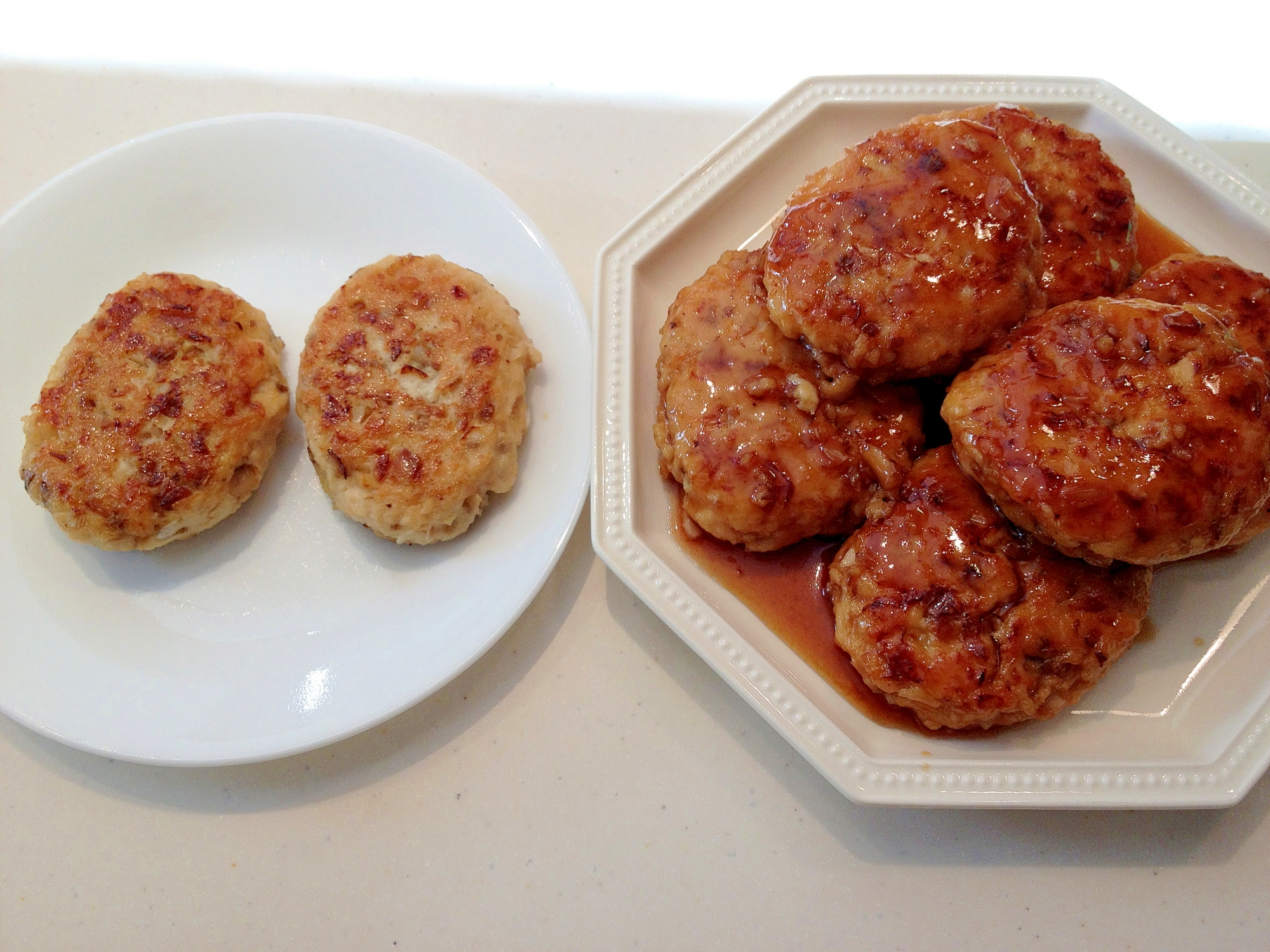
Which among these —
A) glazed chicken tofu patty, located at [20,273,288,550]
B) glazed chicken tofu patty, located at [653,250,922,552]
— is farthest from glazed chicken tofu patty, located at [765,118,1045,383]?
glazed chicken tofu patty, located at [20,273,288,550]

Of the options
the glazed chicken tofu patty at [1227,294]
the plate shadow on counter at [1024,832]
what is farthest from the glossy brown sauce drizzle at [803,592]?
the glazed chicken tofu patty at [1227,294]

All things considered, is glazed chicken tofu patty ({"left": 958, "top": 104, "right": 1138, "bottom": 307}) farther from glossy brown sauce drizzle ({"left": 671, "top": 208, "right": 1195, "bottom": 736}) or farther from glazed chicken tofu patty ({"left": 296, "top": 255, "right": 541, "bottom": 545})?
glazed chicken tofu patty ({"left": 296, "top": 255, "right": 541, "bottom": 545})

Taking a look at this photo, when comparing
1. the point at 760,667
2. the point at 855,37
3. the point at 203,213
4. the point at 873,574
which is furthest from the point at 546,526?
the point at 855,37

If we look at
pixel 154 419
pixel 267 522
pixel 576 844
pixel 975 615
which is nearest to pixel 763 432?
pixel 975 615

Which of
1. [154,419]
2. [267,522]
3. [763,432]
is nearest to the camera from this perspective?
[763,432]

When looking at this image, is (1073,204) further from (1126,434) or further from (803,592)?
(803,592)

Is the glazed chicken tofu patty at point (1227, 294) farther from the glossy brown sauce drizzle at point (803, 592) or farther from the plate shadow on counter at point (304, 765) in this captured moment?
the plate shadow on counter at point (304, 765)
